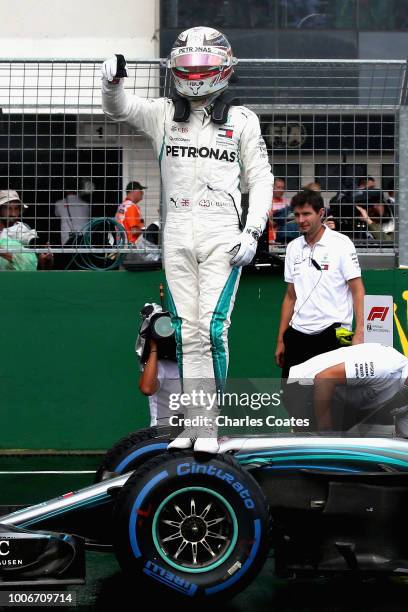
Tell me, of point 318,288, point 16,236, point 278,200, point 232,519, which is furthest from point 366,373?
point 16,236

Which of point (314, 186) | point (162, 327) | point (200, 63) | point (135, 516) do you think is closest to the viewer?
point (135, 516)

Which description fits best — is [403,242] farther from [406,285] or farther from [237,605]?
[237,605]

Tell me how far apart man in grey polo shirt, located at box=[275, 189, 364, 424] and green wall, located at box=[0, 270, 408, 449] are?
1097 millimetres

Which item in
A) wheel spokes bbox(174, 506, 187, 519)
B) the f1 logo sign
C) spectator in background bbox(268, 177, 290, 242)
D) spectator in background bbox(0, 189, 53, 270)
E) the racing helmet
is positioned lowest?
wheel spokes bbox(174, 506, 187, 519)

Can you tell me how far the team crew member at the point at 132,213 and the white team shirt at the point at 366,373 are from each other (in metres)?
3.57

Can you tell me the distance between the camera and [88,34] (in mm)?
21703

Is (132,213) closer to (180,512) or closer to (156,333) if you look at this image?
(156,333)

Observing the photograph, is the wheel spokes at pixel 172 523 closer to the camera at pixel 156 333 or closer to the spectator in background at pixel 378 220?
the camera at pixel 156 333

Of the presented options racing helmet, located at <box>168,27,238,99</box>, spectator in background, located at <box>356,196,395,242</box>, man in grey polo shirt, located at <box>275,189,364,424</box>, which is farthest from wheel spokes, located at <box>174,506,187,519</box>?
spectator in background, located at <box>356,196,395,242</box>

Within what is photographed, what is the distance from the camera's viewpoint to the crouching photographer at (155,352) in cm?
704

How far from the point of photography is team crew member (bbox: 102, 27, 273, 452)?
5.71 m

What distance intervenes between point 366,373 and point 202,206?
1410mm

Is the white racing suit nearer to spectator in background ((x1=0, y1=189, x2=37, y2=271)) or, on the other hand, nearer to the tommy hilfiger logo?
the tommy hilfiger logo

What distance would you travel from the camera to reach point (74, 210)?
863 centimetres
